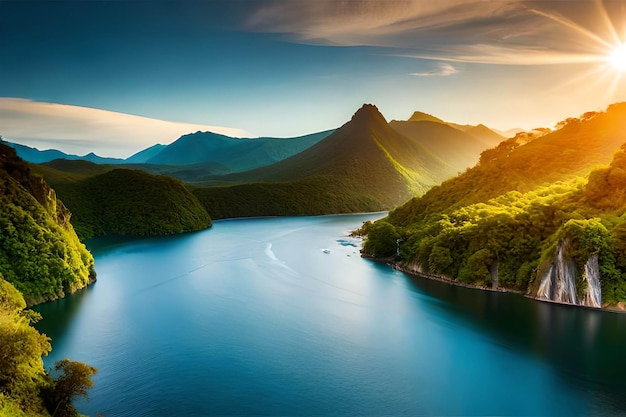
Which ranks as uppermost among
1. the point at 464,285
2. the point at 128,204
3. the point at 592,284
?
the point at 128,204

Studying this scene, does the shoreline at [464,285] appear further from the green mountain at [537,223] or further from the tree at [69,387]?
the tree at [69,387]

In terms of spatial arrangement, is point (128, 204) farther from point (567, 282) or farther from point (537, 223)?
point (567, 282)

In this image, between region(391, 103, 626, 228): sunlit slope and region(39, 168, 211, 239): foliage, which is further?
region(39, 168, 211, 239): foliage

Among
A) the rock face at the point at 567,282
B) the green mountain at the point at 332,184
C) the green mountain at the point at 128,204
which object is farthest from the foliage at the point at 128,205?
the rock face at the point at 567,282

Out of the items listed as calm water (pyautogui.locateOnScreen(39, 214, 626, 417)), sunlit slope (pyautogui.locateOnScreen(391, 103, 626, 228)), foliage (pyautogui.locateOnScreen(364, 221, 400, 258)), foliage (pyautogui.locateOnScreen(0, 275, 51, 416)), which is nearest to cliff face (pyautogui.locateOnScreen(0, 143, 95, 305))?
calm water (pyautogui.locateOnScreen(39, 214, 626, 417))

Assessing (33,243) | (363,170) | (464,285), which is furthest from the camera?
(363,170)

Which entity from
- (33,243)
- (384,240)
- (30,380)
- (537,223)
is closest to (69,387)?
(30,380)

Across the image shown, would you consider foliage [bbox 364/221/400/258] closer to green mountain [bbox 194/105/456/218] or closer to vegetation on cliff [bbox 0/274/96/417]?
vegetation on cliff [bbox 0/274/96/417]
